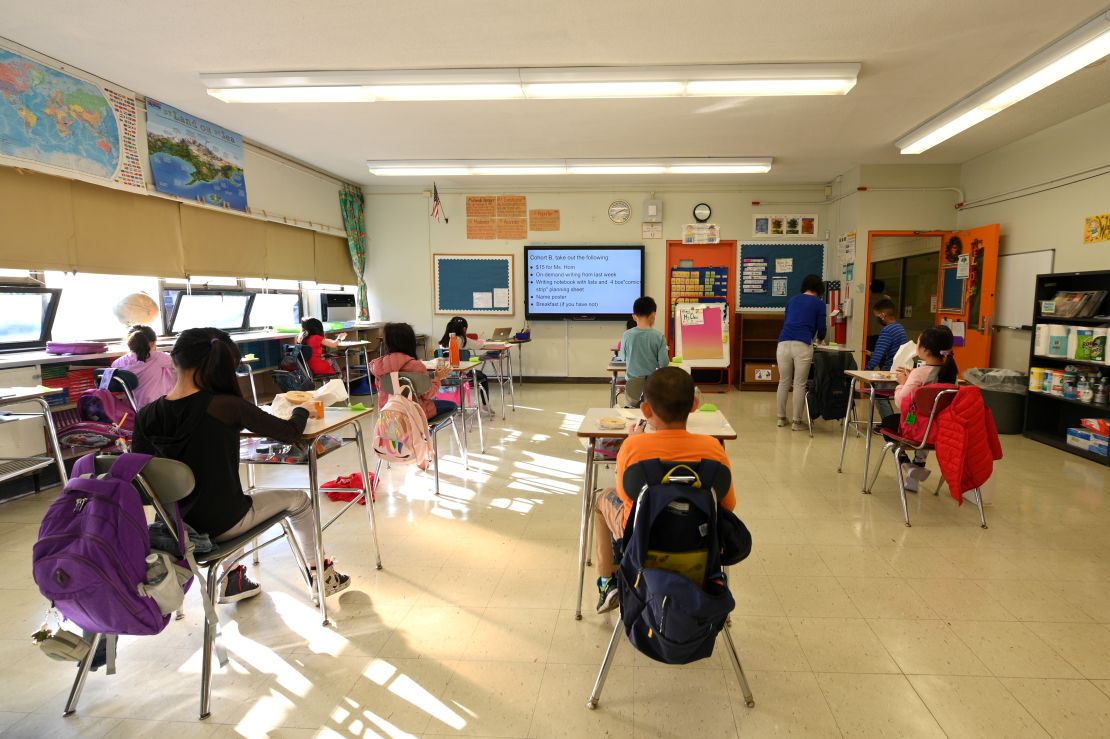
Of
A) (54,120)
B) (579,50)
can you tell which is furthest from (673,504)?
(54,120)

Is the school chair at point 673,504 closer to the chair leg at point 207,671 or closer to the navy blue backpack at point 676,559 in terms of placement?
the navy blue backpack at point 676,559

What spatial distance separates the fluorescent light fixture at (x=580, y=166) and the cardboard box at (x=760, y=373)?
2.63 meters

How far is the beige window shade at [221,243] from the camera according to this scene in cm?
503

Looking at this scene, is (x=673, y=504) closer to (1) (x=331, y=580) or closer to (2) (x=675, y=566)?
(2) (x=675, y=566)

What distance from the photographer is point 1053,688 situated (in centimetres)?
186

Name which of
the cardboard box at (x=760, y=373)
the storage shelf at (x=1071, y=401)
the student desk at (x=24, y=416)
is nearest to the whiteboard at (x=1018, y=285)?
the storage shelf at (x=1071, y=401)

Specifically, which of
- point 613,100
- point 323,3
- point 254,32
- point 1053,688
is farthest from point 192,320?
point 1053,688

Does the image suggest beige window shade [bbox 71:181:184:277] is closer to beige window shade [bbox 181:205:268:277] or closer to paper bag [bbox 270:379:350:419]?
beige window shade [bbox 181:205:268:277]

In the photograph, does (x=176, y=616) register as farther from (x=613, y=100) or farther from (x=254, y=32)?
(x=613, y=100)

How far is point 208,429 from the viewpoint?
1.90m

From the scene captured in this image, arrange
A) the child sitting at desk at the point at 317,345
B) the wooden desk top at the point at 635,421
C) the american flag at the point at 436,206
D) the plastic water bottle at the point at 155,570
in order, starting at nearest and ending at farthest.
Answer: the plastic water bottle at the point at 155,570
the wooden desk top at the point at 635,421
the child sitting at desk at the point at 317,345
the american flag at the point at 436,206

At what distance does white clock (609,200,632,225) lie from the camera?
782 centimetres

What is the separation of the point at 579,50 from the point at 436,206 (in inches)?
173

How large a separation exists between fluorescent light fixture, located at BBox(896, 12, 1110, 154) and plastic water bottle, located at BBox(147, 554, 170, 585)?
16.7ft
